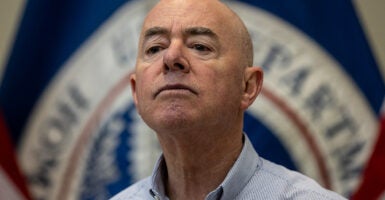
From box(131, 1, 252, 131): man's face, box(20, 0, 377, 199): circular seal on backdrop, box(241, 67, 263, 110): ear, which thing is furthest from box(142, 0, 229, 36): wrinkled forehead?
box(20, 0, 377, 199): circular seal on backdrop

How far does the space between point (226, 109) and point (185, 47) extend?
0.14 metres

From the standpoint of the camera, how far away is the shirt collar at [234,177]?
130cm

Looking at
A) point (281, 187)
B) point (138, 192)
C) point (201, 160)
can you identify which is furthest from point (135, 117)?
point (281, 187)

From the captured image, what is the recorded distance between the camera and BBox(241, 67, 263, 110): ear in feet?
4.61

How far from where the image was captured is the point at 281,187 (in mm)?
1306

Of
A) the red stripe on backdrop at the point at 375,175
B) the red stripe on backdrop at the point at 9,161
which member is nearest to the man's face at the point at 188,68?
the red stripe on backdrop at the point at 375,175

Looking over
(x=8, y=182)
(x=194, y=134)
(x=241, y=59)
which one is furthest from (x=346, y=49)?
(x=8, y=182)

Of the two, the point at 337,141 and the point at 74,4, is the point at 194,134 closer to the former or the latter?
the point at 337,141

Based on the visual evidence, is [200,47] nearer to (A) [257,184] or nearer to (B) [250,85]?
(B) [250,85]

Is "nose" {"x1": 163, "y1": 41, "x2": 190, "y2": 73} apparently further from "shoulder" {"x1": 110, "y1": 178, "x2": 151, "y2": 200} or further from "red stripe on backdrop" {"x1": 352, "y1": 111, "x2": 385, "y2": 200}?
"red stripe on backdrop" {"x1": 352, "y1": 111, "x2": 385, "y2": 200}

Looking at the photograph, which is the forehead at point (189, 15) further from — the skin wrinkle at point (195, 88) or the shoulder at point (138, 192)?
the shoulder at point (138, 192)

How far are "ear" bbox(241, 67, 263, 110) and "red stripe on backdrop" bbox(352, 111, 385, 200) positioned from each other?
1.73ft

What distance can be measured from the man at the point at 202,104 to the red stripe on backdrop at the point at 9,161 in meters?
0.79

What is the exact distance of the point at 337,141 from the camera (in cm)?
195
